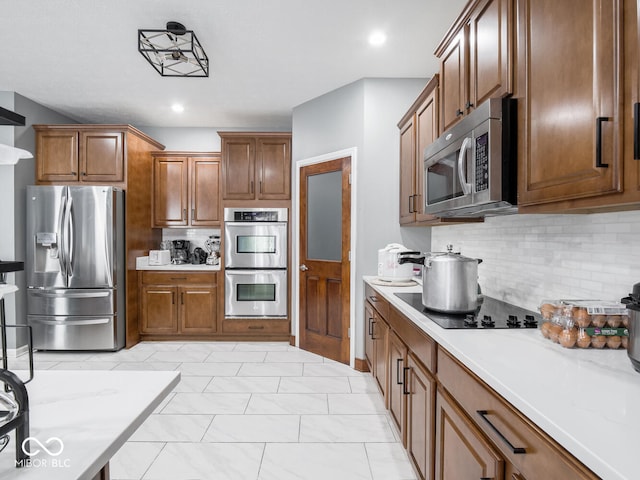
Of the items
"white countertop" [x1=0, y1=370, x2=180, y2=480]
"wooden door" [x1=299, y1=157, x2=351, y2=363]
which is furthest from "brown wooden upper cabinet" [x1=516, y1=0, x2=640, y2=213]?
"wooden door" [x1=299, y1=157, x2=351, y2=363]

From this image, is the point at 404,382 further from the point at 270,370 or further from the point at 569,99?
the point at 270,370

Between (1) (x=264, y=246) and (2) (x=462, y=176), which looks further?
(1) (x=264, y=246)

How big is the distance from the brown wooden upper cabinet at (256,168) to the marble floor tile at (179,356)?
73.4 inches

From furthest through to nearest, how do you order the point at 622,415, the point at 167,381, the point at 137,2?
the point at 137,2 < the point at 167,381 < the point at 622,415

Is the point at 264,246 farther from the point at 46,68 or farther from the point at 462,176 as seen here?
the point at 462,176

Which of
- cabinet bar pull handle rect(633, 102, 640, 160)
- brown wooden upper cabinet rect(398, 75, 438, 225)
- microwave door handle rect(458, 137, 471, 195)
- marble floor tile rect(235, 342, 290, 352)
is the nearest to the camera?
cabinet bar pull handle rect(633, 102, 640, 160)

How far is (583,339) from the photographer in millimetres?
1199

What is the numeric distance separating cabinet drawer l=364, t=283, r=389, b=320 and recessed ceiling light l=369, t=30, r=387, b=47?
1.98 metres

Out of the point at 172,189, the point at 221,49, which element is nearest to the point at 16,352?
the point at 172,189

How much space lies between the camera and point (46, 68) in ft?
11.0

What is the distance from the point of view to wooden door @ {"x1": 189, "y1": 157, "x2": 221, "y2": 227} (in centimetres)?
480

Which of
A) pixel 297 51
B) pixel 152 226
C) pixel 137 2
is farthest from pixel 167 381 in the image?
pixel 152 226

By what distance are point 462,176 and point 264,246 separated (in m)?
3.07

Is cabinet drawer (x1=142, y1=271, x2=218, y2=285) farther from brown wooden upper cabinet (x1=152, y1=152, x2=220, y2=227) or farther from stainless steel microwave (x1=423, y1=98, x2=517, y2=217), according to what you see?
stainless steel microwave (x1=423, y1=98, x2=517, y2=217)
